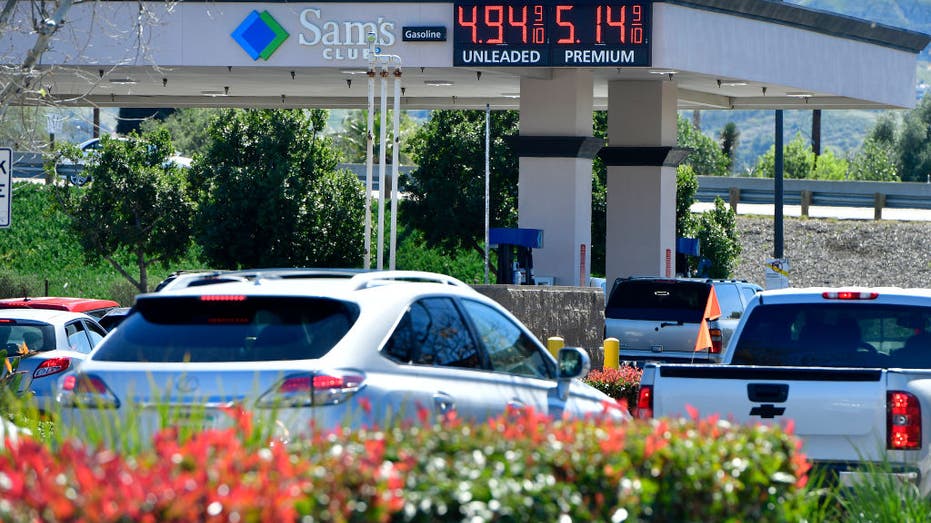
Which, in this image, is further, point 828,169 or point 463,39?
point 828,169

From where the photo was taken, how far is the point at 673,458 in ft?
18.0

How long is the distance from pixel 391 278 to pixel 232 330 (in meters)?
1.34

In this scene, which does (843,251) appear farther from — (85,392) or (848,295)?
(85,392)

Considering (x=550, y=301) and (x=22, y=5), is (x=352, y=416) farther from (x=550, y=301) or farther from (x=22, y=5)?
(x=22, y=5)

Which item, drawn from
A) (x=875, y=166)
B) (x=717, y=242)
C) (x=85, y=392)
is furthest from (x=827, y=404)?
(x=875, y=166)

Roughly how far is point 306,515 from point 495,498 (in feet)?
2.34

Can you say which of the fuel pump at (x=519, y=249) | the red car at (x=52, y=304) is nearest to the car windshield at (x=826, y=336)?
the red car at (x=52, y=304)

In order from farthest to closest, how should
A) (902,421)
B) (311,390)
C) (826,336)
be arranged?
(826,336) < (902,421) < (311,390)

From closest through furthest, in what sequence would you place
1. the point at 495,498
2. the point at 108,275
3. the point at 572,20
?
the point at 495,498, the point at 572,20, the point at 108,275

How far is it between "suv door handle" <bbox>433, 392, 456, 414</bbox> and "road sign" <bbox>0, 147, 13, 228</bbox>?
7.96 m

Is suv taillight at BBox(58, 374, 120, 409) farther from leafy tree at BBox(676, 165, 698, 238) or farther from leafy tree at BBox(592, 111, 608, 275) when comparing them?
leafy tree at BBox(676, 165, 698, 238)

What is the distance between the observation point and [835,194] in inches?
2319

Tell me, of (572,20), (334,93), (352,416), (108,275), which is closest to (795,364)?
(352,416)

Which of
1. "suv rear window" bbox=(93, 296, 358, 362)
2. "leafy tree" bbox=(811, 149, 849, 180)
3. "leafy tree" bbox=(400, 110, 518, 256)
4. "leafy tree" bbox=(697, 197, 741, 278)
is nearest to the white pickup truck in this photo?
"suv rear window" bbox=(93, 296, 358, 362)
